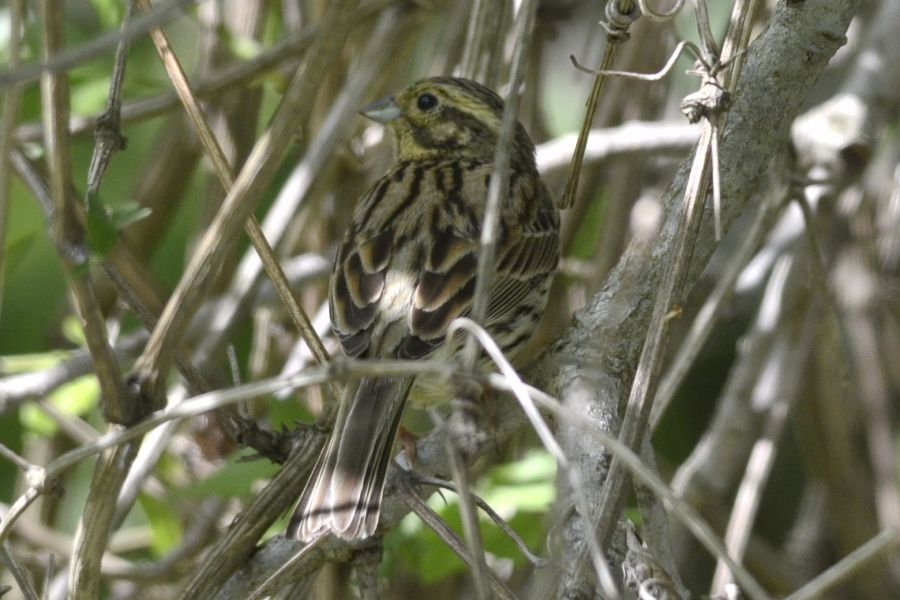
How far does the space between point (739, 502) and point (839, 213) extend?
3.01 feet

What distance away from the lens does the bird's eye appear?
3.10m

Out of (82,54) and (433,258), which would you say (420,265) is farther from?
(82,54)

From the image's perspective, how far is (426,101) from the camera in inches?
123

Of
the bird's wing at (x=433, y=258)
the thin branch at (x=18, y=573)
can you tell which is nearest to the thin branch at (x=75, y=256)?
the thin branch at (x=18, y=573)

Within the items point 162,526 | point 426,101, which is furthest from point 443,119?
point 162,526

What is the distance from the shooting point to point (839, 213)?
3.58 m

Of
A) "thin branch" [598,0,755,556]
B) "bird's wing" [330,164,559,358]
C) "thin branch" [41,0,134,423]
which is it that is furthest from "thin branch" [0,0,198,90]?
"bird's wing" [330,164,559,358]

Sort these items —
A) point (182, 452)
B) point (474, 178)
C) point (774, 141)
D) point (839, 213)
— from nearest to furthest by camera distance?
point (774, 141)
point (474, 178)
point (182, 452)
point (839, 213)

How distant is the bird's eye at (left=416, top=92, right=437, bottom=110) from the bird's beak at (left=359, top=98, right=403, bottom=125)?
0.05m

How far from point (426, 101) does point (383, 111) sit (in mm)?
104

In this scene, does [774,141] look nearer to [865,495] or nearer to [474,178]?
[474,178]

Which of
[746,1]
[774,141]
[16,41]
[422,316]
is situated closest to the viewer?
[16,41]

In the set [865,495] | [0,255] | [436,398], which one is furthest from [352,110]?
[865,495]

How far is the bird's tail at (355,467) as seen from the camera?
78.0 inches
